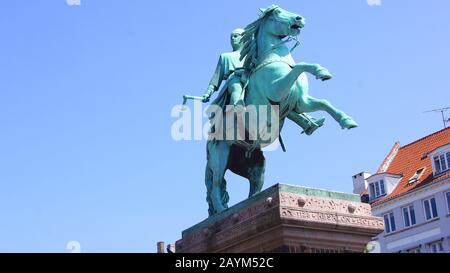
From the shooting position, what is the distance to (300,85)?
1667 centimetres

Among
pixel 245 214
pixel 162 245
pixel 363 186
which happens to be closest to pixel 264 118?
pixel 245 214

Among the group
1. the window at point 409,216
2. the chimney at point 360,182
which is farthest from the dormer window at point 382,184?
the chimney at point 360,182

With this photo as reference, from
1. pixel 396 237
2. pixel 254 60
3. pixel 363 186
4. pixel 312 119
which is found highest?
pixel 363 186

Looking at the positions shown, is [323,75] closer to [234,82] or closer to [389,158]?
[234,82]

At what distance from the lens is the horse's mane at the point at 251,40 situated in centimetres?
1796

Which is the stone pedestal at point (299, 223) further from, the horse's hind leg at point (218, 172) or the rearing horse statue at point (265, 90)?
the horse's hind leg at point (218, 172)

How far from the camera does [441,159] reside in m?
49.6

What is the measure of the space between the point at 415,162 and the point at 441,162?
411cm

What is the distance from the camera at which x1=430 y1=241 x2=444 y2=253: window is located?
1865 inches

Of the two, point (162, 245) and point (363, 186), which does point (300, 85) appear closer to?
point (162, 245)

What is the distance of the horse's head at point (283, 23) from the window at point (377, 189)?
1451 inches

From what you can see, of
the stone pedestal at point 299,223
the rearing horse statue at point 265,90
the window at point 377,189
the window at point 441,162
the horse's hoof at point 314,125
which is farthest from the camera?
the window at point 377,189
